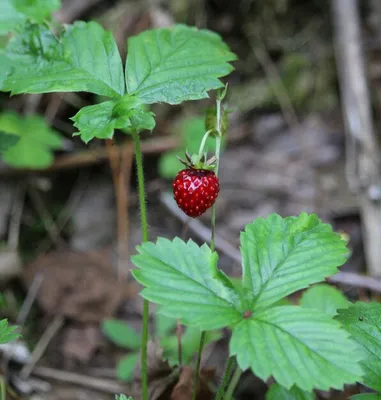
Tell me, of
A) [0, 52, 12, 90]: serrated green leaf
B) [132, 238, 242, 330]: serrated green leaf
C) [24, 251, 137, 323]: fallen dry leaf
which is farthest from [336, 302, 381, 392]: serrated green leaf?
[24, 251, 137, 323]: fallen dry leaf

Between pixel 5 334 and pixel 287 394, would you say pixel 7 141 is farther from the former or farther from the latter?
pixel 287 394

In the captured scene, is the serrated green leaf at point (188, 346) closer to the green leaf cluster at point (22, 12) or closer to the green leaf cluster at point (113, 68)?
the green leaf cluster at point (113, 68)

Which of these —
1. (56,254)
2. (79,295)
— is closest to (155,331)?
(79,295)

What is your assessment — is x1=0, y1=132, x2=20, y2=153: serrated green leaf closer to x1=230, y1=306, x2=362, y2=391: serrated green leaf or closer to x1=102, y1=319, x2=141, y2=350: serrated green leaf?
x1=102, y1=319, x2=141, y2=350: serrated green leaf

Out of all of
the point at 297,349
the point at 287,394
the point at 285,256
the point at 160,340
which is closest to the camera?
the point at 297,349

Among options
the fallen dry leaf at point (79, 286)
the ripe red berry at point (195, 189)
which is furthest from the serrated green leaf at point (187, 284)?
the fallen dry leaf at point (79, 286)

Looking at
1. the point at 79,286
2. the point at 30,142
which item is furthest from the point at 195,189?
the point at 30,142
